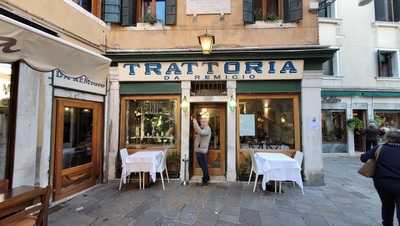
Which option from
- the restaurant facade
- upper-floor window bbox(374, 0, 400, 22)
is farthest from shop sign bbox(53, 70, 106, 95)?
upper-floor window bbox(374, 0, 400, 22)

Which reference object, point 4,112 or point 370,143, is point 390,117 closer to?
point 370,143

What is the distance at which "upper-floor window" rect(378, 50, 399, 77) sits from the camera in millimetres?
13500

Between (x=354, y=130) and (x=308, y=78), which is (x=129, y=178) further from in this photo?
(x=354, y=130)

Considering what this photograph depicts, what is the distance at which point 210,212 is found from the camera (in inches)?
188

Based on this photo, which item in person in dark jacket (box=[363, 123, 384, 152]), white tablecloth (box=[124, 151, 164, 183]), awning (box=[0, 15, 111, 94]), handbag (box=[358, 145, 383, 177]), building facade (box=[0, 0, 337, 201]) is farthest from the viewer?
person in dark jacket (box=[363, 123, 384, 152])

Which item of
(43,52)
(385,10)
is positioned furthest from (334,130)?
(43,52)

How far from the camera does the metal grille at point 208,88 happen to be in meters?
7.22

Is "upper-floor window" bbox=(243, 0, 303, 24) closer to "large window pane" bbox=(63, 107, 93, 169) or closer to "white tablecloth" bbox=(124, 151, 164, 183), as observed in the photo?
"white tablecloth" bbox=(124, 151, 164, 183)

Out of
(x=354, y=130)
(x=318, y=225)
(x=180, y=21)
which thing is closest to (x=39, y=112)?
(x=180, y=21)

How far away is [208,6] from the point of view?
723 centimetres

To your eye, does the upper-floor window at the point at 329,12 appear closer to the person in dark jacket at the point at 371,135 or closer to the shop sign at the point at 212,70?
the person in dark jacket at the point at 371,135

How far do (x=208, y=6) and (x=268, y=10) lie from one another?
163 cm

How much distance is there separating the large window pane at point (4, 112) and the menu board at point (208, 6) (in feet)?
14.7

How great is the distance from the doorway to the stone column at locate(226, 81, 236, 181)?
9130 mm
